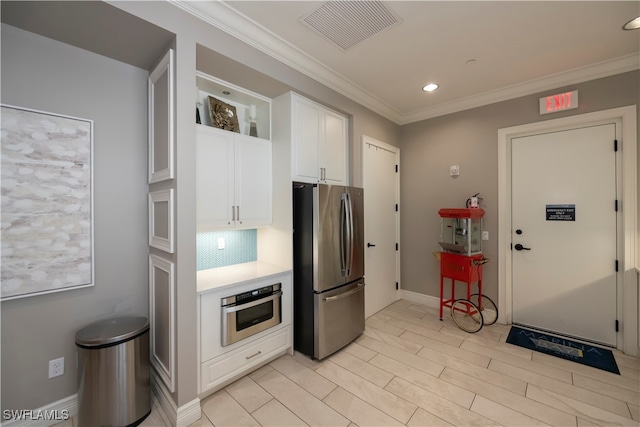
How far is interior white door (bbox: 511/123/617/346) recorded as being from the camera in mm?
2779

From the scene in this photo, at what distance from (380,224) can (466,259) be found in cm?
116

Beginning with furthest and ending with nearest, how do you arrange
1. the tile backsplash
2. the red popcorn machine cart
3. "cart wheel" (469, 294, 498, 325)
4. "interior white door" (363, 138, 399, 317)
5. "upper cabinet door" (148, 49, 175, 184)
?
1. "interior white door" (363, 138, 399, 317)
2. "cart wheel" (469, 294, 498, 325)
3. the red popcorn machine cart
4. the tile backsplash
5. "upper cabinet door" (148, 49, 175, 184)

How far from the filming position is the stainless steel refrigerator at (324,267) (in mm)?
2543

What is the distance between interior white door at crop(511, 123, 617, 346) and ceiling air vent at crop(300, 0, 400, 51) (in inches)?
92.9

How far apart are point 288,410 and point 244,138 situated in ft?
7.51

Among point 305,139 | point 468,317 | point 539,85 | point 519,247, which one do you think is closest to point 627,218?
point 519,247

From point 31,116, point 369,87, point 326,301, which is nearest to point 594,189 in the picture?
point 369,87

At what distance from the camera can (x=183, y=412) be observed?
1.80 m

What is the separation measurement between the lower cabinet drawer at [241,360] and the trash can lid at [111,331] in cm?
55

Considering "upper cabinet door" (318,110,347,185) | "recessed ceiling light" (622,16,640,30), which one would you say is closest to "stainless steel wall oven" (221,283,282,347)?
"upper cabinet door" (318,110,347,185)

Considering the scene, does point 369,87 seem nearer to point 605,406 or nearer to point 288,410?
point 288,410

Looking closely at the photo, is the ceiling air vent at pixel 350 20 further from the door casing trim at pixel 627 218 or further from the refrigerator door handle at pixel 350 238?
the door casing trim at pixel 627 218

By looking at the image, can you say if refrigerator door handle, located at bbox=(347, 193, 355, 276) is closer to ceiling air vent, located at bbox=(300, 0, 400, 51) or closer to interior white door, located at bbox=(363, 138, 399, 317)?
interior white door, located at bbox=(363, 138, 399, 317)

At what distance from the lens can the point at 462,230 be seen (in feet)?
10.7
